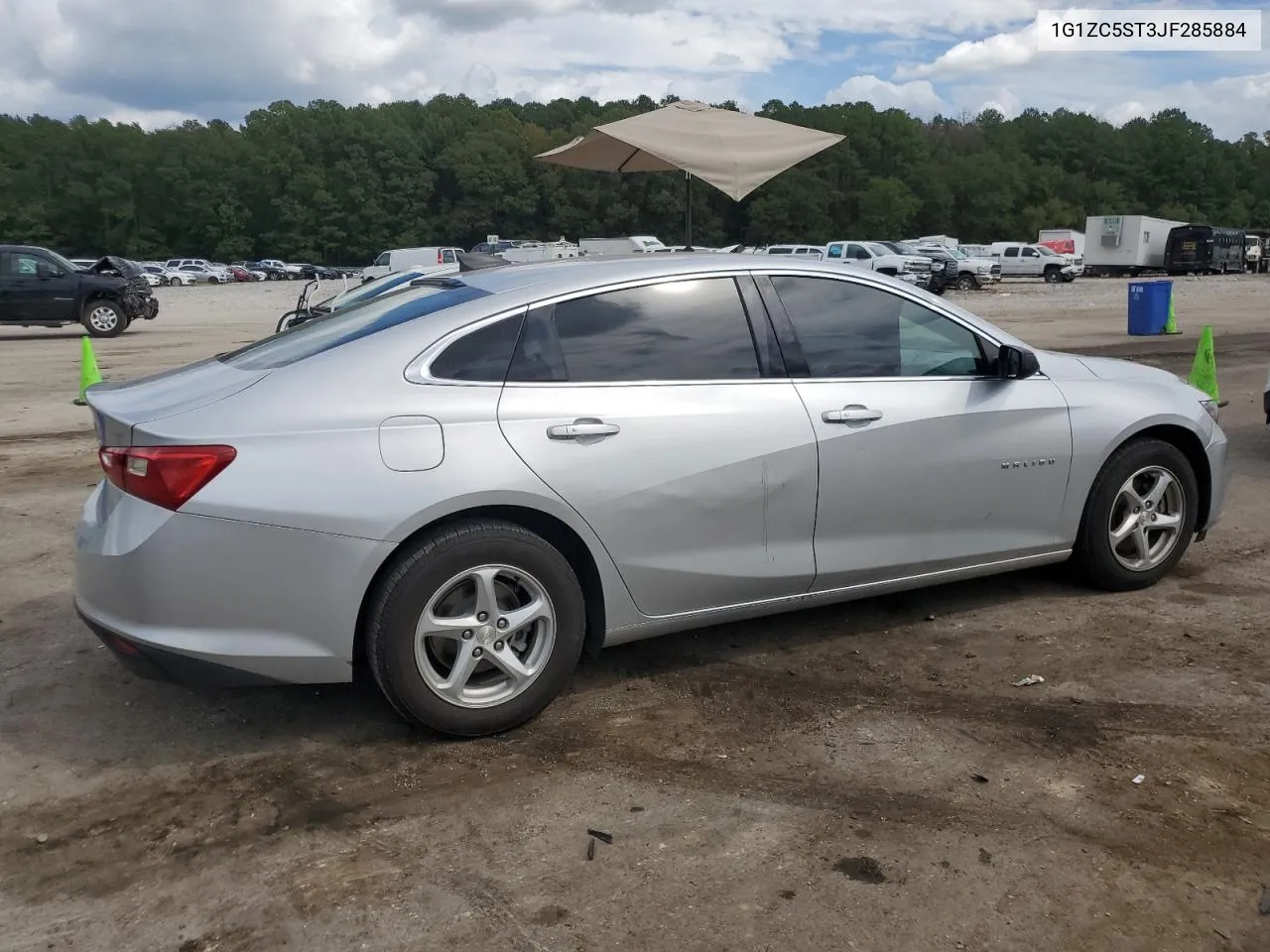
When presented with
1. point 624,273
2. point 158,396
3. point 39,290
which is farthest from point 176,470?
point 39,290

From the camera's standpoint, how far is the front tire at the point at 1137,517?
486 cm

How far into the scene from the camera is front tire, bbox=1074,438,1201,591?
16.0 ft

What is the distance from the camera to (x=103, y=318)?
21406 mm

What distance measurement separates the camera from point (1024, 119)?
12438 centimetres

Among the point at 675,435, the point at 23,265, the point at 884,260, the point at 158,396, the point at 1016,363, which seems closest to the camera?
the point at 158,396

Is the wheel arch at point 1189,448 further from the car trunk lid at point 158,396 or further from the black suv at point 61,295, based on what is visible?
the black suv at point 61,295

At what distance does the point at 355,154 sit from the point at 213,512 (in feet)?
366

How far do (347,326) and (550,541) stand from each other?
1.11 meters

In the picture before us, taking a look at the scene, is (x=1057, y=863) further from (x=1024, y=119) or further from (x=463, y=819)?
(x=1024, y=119)

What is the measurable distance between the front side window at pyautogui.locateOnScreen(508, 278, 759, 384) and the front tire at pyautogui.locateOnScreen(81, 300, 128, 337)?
20196 mm

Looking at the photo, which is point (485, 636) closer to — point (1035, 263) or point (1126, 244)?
point (1035, 263)

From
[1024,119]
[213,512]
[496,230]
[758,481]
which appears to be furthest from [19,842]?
[1024,119]

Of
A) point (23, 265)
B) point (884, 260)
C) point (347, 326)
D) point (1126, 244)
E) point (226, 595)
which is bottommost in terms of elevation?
point (226, 595)

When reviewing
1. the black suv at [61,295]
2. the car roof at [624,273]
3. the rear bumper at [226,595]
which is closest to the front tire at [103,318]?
the black suv at [61,295]
